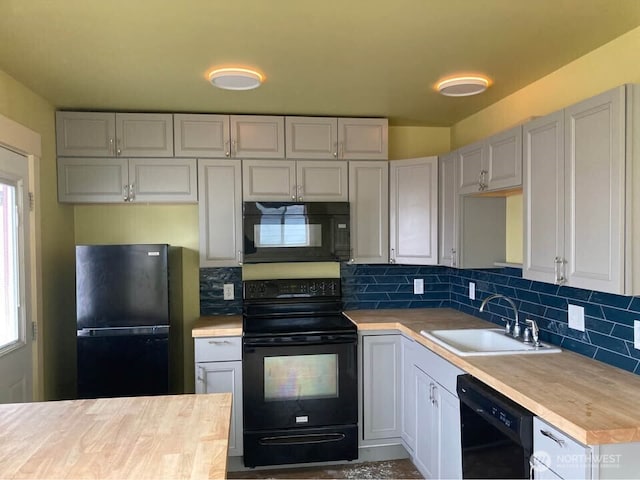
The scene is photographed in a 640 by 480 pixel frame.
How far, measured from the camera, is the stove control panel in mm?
3262

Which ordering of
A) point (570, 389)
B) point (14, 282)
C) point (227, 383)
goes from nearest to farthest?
point (570, 389) < point (14, 282) < point (227, 383)

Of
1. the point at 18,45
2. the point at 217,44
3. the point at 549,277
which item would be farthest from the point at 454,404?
the point at 18,45

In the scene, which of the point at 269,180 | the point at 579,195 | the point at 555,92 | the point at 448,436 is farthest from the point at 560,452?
the point at 269,180

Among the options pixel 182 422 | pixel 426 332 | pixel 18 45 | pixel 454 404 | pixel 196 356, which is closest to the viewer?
pixel 182 422

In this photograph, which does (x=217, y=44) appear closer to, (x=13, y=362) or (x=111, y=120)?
(x=111, y=120)

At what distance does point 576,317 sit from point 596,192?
710 millimetres

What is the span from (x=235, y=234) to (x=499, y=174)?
170 centimetres

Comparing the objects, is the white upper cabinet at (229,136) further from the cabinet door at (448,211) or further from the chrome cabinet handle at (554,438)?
the chrome cabinet handle at (554,438)

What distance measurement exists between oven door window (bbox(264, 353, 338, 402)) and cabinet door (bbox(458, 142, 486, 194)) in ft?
4.33

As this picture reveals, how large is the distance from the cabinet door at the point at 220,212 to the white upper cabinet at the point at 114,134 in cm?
30

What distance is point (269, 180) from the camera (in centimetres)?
307

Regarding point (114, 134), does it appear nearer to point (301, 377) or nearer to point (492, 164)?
point (301, 377)

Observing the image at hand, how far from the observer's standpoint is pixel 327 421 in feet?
9.20

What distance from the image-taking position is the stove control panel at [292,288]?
10.7ft
